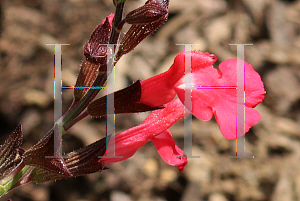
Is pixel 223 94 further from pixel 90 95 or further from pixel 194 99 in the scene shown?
pixel 90 95

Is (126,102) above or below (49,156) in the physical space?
above

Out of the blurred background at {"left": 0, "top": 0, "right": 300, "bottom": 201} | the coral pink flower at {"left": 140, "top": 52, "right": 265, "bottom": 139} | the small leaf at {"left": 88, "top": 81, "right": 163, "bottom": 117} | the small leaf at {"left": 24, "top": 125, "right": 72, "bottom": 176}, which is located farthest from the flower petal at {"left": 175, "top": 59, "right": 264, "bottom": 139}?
the blurred background at {"left": 0, "top": 0, "right": 300, "bottom": 201}

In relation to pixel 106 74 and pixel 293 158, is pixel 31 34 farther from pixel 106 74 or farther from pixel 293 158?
pixel 293 158

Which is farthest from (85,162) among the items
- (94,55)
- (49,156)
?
(94,55)

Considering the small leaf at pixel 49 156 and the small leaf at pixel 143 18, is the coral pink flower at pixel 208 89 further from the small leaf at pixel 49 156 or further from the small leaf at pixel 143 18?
the small leaf at pixel 49 156

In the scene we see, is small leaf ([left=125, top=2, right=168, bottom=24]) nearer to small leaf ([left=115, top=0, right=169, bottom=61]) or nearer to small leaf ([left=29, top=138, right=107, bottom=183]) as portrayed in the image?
small leaf ([left=115, top=0, right=169, bottom=61])

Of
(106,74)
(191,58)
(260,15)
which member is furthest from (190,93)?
(260,15)

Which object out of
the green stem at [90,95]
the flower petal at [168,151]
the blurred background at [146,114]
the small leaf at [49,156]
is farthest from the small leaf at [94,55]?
the blurred background at [146,114]
